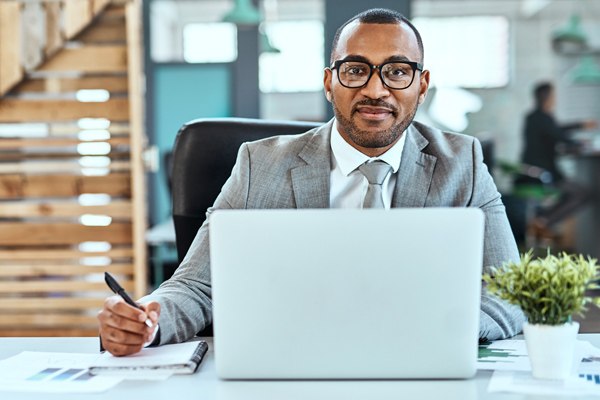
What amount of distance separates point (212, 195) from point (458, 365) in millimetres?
1032

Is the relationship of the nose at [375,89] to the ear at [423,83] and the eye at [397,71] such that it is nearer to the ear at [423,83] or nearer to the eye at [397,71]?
the eye at [397,71]

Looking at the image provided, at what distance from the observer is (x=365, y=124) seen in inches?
74.0

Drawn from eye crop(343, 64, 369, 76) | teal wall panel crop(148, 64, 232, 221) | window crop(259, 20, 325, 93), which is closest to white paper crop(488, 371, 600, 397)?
eye crop(343, 64, 369, 76)

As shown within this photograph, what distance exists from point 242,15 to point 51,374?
6.66 meters

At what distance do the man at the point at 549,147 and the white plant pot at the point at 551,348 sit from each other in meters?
7.69

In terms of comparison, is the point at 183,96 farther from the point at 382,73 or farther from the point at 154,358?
the point at 154,358

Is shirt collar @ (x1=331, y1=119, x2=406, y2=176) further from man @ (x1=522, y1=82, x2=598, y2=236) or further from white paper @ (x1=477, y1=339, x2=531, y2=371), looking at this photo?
man @ (x1=522, y1=82, x2=598, y2=236)

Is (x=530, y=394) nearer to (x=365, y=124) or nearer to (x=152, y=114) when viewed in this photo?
(x=365, y=124)

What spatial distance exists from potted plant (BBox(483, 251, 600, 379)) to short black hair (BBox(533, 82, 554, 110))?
25.6ft

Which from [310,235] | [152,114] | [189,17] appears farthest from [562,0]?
[310,235]

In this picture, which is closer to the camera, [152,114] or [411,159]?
[411,159]

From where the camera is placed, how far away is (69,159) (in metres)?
5.06

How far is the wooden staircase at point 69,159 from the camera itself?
4.88m

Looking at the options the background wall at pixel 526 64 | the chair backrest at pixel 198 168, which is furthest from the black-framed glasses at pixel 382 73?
the background wall at pixel 526 64
